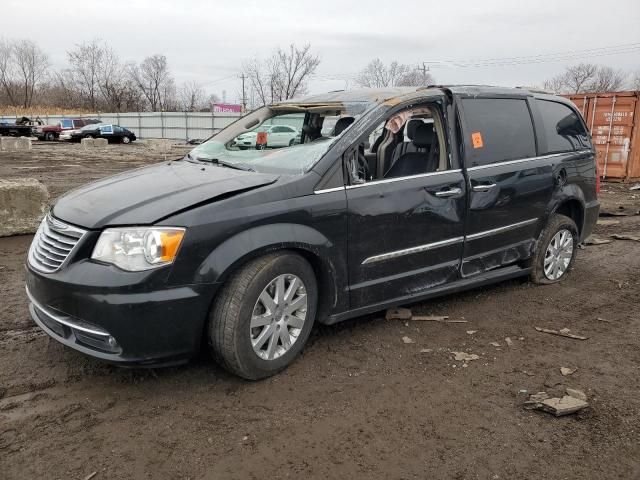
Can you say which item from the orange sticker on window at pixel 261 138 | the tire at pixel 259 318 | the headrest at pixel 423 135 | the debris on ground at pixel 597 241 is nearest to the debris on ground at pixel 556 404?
the tire at pixel 259 318

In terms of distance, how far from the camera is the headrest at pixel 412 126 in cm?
428

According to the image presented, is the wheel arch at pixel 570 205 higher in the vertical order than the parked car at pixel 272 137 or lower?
lower

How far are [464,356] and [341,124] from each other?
180 cm

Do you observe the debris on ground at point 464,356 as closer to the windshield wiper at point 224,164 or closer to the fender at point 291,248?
the fender at point 291,248

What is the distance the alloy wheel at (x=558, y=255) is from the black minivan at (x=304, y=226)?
1.4 inches

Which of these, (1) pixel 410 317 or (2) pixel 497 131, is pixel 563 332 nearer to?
(1) pixel 410 317

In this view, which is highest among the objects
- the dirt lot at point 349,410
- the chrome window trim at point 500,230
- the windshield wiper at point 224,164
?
the windshield wiper at point 224,164

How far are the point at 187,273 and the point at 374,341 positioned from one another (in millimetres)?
1565

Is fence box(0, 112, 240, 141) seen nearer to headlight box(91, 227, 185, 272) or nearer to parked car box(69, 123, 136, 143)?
parked car box(69, 123, 136, 143)

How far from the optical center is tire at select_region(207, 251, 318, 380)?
298 centimetres

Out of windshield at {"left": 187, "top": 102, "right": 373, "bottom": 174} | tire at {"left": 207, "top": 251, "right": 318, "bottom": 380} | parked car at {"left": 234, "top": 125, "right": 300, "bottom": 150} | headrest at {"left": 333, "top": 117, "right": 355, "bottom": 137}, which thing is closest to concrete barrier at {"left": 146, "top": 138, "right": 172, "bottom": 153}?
windshield at {"left": 187, "top": 102, "right": 373, "bottom": 174}

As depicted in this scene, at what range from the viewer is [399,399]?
3072 millimetres

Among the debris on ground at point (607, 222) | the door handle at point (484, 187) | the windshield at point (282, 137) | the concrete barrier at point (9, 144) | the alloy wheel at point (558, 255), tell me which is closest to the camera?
the windshield at point (282, 137)

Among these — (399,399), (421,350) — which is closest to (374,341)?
(421,350)
